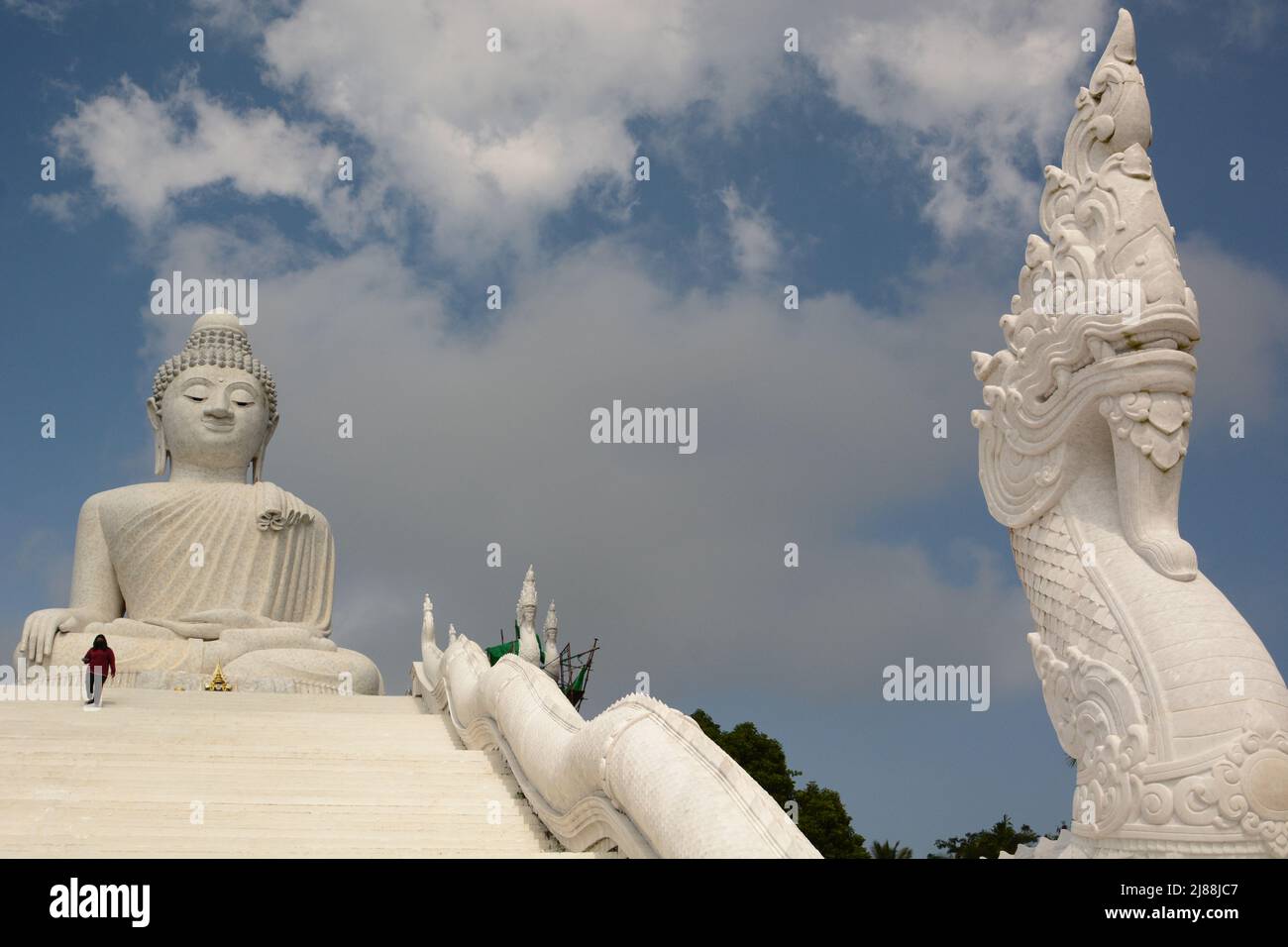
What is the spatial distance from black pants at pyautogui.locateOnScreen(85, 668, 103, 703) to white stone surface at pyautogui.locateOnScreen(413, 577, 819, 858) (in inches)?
146

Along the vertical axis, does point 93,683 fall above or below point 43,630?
below

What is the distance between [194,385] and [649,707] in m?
12.1

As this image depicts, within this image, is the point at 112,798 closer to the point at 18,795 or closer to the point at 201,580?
the point at 18,795

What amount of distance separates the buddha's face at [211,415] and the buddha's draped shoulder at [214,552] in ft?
1.52

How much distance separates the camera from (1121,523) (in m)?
5.72

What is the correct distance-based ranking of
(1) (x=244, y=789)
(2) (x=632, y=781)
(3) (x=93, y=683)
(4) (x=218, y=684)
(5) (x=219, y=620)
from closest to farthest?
(2) (x=632, y=781), (1) (x=244, y=789), (3) (x=93, y=683), (4) (x=218, y=684), (5) (x=219, y=620)

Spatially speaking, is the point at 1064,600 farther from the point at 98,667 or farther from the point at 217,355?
the point at 217,355

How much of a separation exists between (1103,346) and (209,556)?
40.8ft

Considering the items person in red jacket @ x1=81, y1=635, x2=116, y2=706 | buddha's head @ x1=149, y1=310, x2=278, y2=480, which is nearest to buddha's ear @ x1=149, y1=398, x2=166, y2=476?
buddha's head @ x1=149, y1=310, x2=278, y2=480

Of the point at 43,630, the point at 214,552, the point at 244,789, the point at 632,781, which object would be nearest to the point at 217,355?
the point at 214,552

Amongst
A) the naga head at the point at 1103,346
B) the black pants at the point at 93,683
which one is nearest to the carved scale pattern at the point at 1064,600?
the naga head at the point at 1103,346

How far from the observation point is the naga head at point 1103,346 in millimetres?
5500

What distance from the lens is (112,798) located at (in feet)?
22.8

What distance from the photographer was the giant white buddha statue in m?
13.9
